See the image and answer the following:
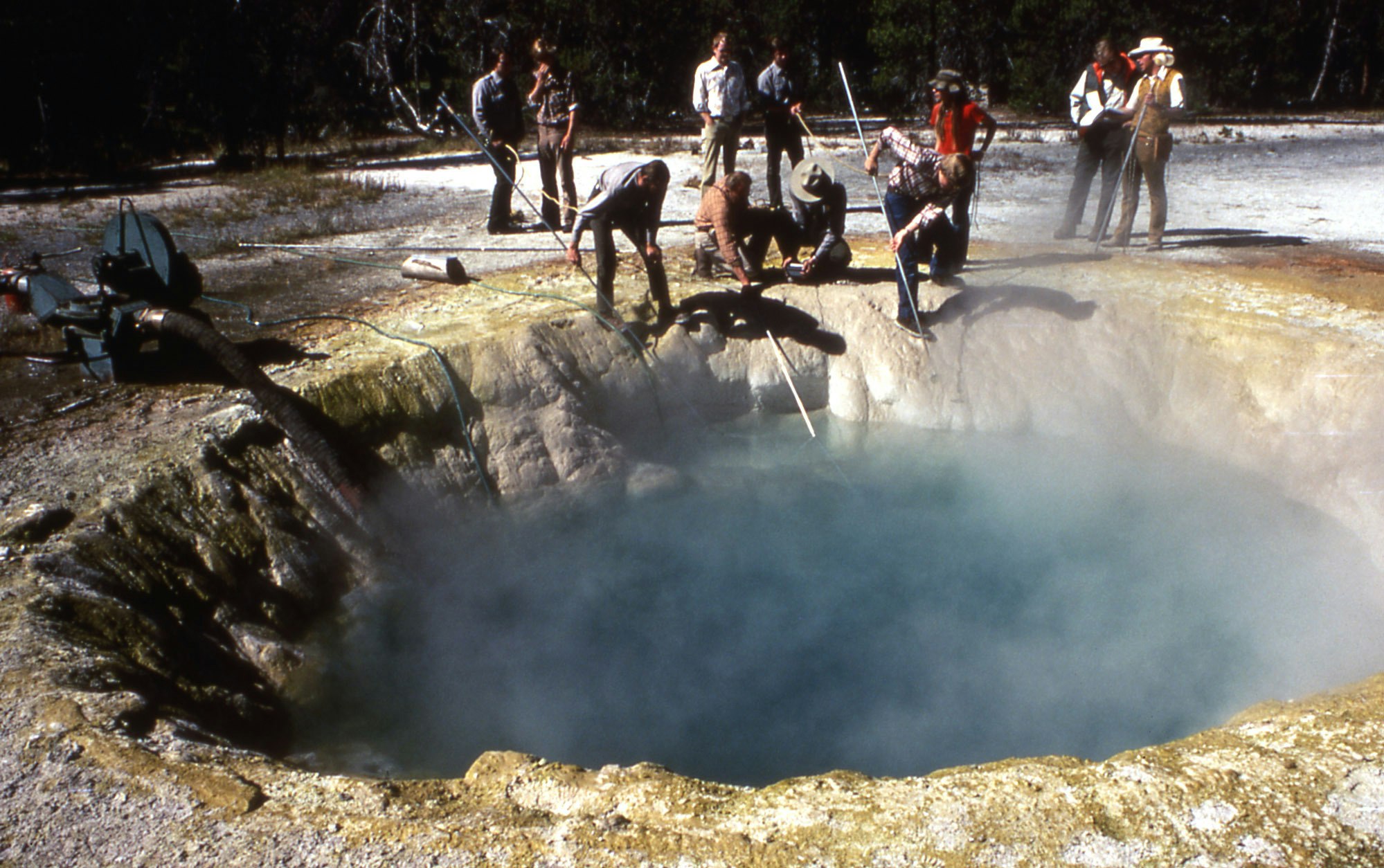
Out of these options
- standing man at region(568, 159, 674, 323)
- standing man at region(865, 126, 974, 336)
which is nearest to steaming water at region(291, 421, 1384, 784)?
standing man at region(865, 126, 974, 336)

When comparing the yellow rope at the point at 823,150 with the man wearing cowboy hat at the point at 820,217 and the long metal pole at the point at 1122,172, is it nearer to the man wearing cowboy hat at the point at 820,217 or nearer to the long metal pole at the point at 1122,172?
the man wearing cowboy hat at the point at 820,217

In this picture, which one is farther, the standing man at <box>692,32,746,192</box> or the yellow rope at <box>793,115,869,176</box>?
the standing man at <box>692,32,746,192</box>

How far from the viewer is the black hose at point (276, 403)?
5.45 metres

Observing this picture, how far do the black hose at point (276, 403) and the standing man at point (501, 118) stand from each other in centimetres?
320

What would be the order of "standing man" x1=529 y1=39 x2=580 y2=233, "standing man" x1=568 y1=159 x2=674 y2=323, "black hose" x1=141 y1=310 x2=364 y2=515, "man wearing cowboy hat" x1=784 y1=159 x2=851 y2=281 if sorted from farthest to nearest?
"standing man" x1=529 y1=39 x2=580 y2=233, "man wearing cowboy hat" x1=784 y1=159 x2=851 y2=281, "standing man" x1=568 y1=159 x2=674 y2=323, "black hose" x1=141 y1=310 x2=364 y2=515

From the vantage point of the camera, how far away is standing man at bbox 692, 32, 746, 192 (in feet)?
29.1

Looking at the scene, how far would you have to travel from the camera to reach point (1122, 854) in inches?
115

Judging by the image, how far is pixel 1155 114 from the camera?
25.9 feet

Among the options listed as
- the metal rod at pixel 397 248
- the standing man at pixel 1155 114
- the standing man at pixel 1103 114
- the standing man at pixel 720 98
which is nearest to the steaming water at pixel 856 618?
the standing man at pixel 1155 114

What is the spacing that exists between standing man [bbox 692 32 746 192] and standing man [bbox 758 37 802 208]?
0.25 meters

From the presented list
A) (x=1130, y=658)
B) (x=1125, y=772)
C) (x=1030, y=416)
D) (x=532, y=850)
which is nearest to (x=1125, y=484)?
(x=1030, y=416)

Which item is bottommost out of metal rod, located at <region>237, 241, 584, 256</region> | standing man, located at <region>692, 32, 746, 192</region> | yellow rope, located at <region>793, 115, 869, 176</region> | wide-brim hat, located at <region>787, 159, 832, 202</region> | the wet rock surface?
the wet rock surface

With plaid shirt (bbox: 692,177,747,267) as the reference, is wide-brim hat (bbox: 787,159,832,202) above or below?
above

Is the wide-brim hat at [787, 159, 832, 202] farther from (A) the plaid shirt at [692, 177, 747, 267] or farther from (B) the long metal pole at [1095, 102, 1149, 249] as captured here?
(B) the long metal pole at [1095, 102, 1149, 249]
